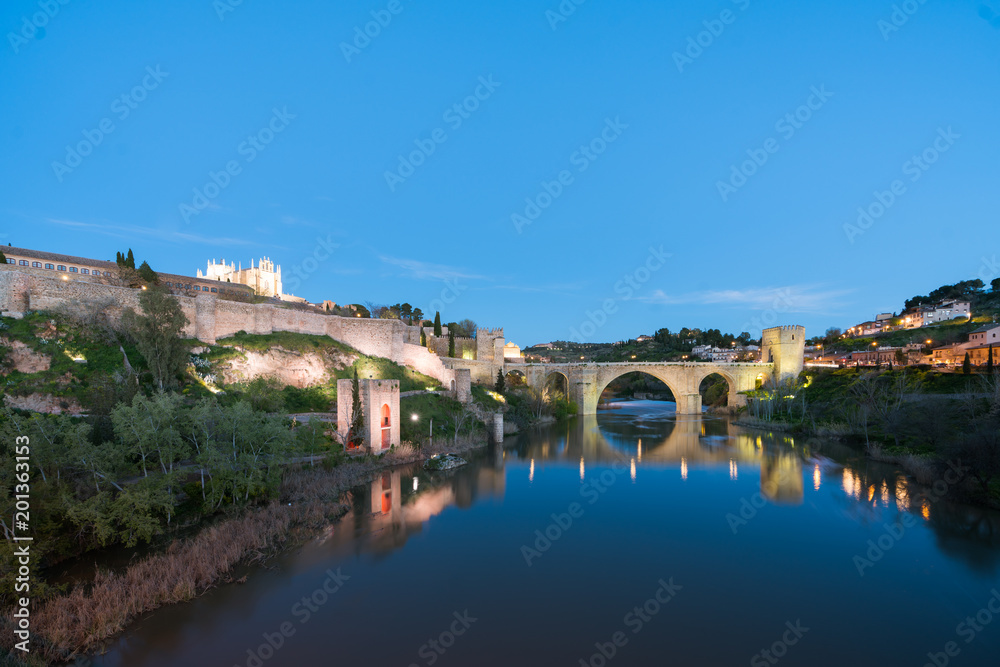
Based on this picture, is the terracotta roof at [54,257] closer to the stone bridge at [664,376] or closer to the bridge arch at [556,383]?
the stone bridge at [664,376]

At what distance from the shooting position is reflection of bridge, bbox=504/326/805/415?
43219 mm

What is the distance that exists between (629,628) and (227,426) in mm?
11266

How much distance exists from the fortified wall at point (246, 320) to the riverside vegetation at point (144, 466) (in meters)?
1.22

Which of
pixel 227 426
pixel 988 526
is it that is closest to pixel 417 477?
pixel 227 426

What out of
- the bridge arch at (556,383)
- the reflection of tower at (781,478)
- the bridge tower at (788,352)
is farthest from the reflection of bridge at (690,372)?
the reflection of tower at (781,478)

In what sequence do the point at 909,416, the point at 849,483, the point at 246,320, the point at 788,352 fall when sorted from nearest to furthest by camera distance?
1. the point at 849,483
2. the point at 909,416
3. the point at 246,320
4. the point at 788,352

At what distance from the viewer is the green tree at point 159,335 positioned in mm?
18094

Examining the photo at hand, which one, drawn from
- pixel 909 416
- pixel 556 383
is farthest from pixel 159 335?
pixel 556 383

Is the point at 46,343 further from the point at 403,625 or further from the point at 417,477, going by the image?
the point at 403,625

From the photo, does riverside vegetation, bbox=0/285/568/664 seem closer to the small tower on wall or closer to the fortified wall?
the small tower on wall

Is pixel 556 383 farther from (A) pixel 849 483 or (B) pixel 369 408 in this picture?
(B) pixel 369 408

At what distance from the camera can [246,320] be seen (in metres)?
26.9

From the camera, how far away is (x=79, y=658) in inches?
272

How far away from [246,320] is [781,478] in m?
29.0
